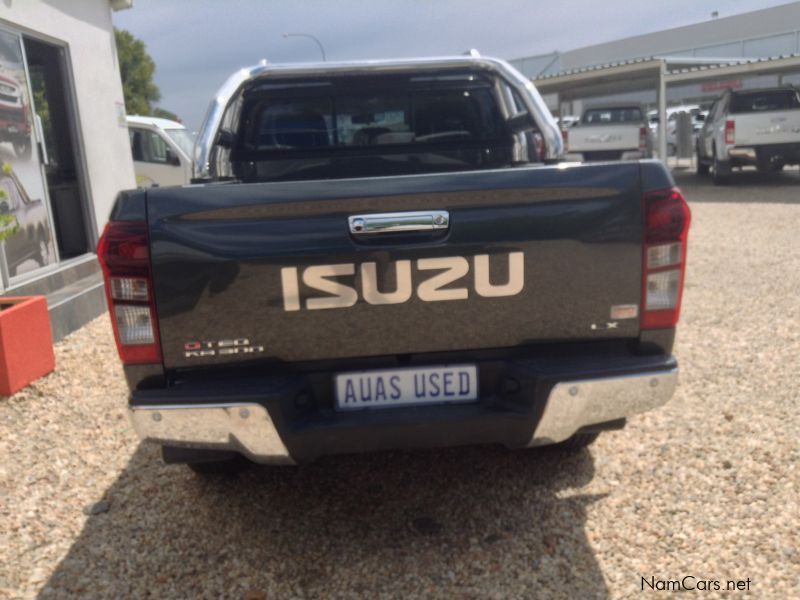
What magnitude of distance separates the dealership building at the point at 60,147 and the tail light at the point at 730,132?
40.5ft

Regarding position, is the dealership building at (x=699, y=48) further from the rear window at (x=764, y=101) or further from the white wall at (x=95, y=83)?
the white wall at (x=95, y=83)

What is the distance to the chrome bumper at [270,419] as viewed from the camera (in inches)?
96.2

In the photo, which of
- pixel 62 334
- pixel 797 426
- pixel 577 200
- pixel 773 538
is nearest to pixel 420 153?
pixel 577 200

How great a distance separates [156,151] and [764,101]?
12.8 metres

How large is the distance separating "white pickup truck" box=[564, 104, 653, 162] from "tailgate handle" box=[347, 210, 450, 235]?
17.3m

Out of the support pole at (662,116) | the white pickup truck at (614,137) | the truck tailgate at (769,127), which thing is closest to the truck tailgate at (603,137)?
the white pickup truck at (614,137)

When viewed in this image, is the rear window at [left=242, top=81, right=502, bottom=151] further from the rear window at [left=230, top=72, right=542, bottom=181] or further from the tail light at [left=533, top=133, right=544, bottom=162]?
the tail light at [left=533, top=133, right=544, bottom=162]

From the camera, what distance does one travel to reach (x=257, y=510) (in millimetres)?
3205

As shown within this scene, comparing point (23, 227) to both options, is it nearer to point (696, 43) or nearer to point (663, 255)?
point (663, 255)

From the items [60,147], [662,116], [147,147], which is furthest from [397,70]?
[662,116]

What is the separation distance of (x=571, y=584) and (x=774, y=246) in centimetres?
Answer: 805

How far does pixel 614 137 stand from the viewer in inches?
758

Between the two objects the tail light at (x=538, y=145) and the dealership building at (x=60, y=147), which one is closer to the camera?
the tail light at (x=538, y=145)

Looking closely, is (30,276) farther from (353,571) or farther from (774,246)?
(774,246)
